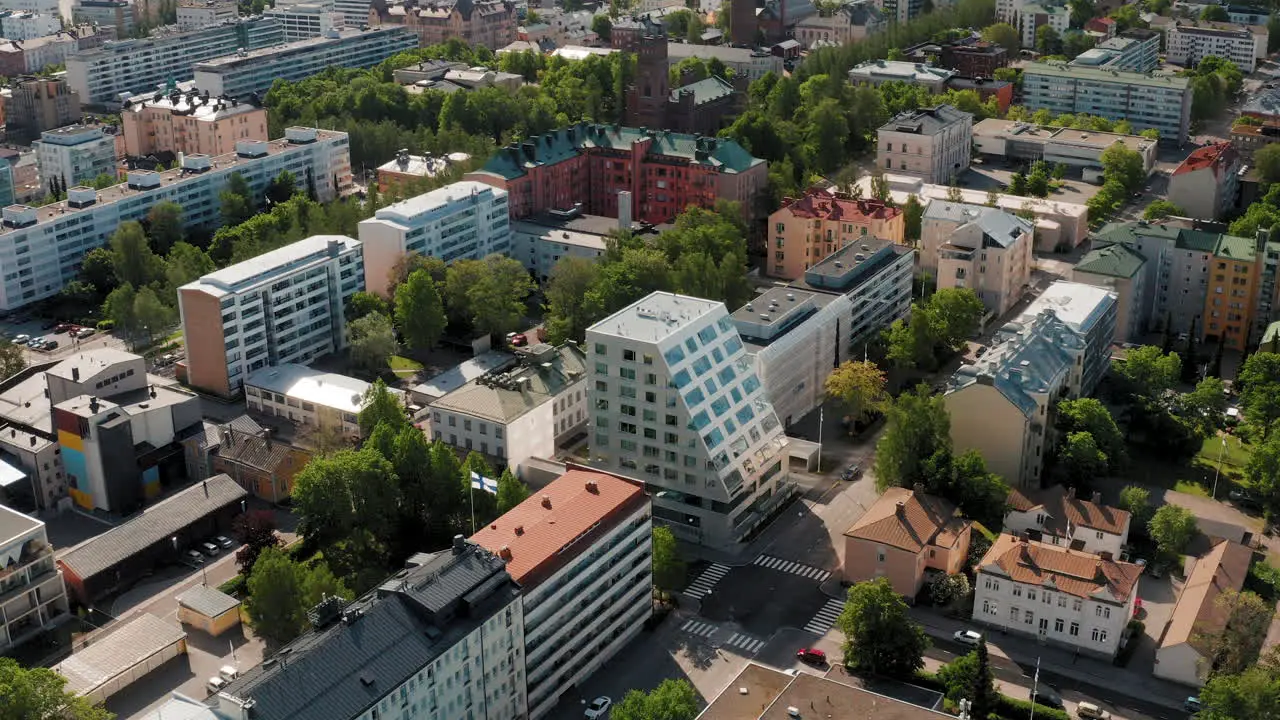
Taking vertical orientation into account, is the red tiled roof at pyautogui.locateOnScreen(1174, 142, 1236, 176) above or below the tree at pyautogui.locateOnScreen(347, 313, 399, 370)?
above

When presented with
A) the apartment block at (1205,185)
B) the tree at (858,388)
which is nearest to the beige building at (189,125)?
the tree at (858,388)

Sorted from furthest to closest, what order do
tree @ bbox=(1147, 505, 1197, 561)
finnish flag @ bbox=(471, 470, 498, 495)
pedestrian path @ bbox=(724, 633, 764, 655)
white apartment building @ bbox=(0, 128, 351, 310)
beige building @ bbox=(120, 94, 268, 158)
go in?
beige building @ bbox=(120, 94, 268, 158)
white apartment building @ bbox=(0, 128, 351, 310)
tree @ bbox=(1147, 505, 1197, 561)
finnish flag @ bbox=(471, 470, 498, 495)
pedestrian path @ bbox=(724, 633, 764, 655)

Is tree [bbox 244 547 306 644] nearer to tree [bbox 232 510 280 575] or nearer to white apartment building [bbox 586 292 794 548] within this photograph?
tree [bbox 232 510 280 575]

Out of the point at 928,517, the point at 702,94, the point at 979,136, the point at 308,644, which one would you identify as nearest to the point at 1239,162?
the point at 979,136

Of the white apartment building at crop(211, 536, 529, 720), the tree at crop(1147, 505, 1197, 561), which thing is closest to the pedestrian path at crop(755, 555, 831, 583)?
the tree at crop(1147, 505, 1197, 561)

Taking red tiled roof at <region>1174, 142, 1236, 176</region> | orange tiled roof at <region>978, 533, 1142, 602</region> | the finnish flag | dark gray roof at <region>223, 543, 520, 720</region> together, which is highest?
red tiled roof at <region>1174, 142, 1236, 176</region>

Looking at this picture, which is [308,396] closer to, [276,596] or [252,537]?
[252,537]

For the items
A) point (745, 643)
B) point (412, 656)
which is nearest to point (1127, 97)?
point (745, 643)

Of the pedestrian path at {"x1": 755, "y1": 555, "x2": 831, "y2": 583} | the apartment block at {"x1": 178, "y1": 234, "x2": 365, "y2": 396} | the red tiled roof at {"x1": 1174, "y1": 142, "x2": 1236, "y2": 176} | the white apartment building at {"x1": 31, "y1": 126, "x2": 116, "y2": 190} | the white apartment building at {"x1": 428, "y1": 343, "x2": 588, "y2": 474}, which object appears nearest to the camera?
the pedestrian path at {"x1": 755, "y1": 555, "x2": 831, "y2": 583}
